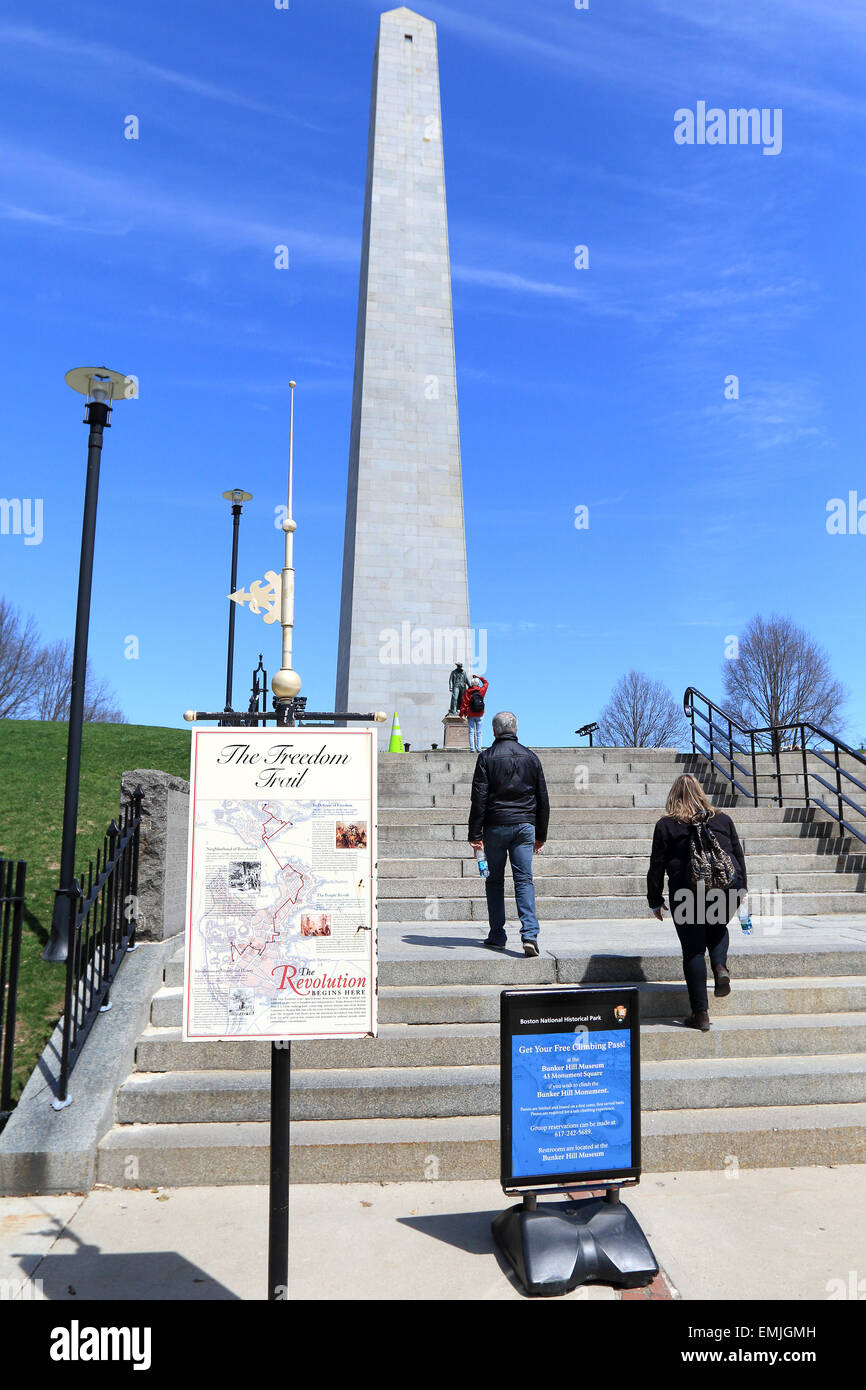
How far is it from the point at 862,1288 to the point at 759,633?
4432 centimetres

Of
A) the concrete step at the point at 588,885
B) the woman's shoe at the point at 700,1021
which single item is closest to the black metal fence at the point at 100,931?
the concrete step at the point at 588,885

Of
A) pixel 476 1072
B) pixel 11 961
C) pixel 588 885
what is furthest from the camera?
pixel 588 885

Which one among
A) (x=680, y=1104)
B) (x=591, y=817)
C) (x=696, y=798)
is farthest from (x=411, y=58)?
(x=680, y=1104)

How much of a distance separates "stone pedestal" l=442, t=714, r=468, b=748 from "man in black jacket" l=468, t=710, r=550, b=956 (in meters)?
14.5

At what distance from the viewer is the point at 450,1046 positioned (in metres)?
5.71

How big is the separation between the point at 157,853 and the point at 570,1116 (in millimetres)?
4153

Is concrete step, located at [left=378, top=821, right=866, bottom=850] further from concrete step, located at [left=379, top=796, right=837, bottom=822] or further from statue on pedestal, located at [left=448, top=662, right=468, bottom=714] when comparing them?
statue on pedestal, located at [left=448, top=662, right=468, bottom=714]

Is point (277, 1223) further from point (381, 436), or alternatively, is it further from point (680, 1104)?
point (381, 436)

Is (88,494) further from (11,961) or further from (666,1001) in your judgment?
(666,1001)

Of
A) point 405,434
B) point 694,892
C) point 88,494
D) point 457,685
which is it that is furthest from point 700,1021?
point 405,434

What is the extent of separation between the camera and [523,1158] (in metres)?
4.12

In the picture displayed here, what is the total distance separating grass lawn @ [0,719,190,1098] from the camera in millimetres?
6867

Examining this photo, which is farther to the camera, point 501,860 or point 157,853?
point 501,860

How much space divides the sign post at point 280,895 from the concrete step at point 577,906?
554 centimetres
